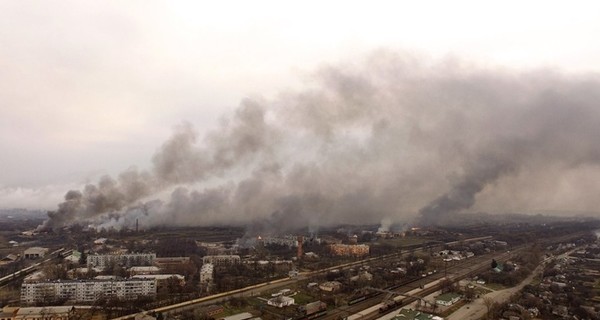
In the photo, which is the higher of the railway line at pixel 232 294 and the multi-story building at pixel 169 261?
the multi-story building at pixel 169 261

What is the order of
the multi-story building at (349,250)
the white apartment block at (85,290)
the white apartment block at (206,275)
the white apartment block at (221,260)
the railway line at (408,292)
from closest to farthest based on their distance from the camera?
the railway line at (408,292)
the white apartment block at (85,290)
the white apartment block at (206,275)
the white apartment block at (221,260)
the multi-story building at (349,250)

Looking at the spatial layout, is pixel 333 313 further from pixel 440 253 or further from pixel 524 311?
pixel 440 253

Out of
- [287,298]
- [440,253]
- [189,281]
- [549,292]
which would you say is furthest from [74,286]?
[440,253]

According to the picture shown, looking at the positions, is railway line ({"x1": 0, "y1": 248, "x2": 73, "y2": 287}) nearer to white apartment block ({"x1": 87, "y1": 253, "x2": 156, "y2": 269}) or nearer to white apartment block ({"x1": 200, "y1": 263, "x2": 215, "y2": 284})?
white apartment block ({"x1": 87, "y1": 253, "x2": 156, "y2": 269})

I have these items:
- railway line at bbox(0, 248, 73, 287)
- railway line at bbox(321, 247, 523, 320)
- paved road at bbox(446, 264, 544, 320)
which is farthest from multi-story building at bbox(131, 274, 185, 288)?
paved road at bbox(446, 264, 544, 320)

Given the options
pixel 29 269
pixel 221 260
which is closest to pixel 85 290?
pixel 29 269

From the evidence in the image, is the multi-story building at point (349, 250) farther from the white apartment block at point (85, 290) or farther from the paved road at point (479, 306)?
the white apartment block at point (85, 290)

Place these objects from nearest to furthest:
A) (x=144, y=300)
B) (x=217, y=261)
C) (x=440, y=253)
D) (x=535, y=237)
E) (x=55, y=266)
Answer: (x=144, y=300) < (x=55, y=266) < (x=217, y=261) < (x=440, y=253) < (x=535, y=237)

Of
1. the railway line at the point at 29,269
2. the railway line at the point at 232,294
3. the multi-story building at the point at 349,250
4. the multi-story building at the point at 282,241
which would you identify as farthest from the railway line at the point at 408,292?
the railway line at the point at 29,269
